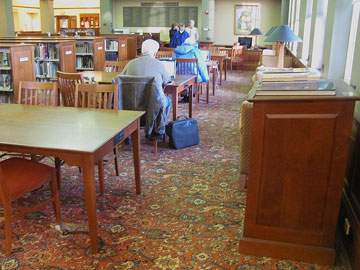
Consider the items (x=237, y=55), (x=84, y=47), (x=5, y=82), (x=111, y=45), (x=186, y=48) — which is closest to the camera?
(x=5, y=82)

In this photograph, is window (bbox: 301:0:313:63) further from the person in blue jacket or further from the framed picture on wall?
the framed picture on wall

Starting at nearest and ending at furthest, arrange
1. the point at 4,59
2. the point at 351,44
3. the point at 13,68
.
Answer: the point at 351,44 < the point at 13,68 < the point at 4,59

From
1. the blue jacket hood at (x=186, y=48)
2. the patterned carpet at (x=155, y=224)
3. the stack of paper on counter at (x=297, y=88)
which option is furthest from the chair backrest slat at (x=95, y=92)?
the blue jacket hood at (x=186, y=48)

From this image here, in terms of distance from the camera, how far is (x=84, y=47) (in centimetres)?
737

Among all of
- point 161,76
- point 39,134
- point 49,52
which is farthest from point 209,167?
point 49,52

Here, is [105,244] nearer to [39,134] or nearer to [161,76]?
[39,134]

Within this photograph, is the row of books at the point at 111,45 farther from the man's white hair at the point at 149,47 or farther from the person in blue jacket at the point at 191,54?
the man's white hair at the point at 149,47

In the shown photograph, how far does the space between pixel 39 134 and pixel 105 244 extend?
2.79 feet

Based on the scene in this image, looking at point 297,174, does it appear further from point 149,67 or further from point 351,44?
point 149,67

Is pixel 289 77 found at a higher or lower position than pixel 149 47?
lower

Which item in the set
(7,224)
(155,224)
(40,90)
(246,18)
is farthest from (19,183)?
(246,18)

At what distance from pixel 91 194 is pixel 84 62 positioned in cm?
567

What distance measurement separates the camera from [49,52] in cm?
675

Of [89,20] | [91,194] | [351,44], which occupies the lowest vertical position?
[91,194]
